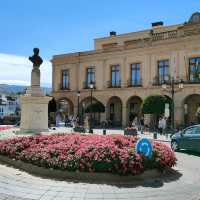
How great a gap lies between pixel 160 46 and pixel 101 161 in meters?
38.9

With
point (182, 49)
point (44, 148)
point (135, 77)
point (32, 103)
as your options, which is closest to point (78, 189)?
point (44, 148)

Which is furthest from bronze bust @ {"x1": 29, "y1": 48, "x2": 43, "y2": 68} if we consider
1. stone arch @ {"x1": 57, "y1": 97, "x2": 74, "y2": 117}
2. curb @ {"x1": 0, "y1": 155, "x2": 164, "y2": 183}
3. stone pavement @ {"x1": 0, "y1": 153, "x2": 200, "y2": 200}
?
stone arch @ {"x1": 57, "y1": 97, "x2": 74, "y2": 117}

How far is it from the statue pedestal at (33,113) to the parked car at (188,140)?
712 centimetres

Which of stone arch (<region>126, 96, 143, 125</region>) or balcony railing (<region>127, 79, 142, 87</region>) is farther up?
balcony railing (<region>127, 79, 142, 87</region>)

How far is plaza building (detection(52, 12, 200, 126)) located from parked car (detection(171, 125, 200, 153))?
23391 millimetres

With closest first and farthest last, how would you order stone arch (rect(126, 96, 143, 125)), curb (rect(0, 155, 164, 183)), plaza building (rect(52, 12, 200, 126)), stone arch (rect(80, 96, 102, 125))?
curb (rect(0, 155, 164, 183)), plaza building (rect(52, 12, 200, 126)), stone arch (rect(126, 96, 143, 125)), stone arch (rect(80, 96, 102, 125))

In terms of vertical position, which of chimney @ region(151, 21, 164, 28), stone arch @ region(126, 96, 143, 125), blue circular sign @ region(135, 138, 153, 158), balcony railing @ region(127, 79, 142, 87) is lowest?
blue circular sign @ region(135, 138, 153, 158)

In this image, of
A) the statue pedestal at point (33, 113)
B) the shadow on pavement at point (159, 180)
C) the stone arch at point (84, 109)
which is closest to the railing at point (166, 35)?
the stone arch at point (84, 109)

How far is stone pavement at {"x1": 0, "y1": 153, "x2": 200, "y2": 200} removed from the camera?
948 centimetres

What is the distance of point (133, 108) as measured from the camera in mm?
54125

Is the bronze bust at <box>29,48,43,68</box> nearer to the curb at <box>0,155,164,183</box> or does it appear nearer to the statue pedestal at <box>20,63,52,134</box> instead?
the statue pedestal at <box>20,63,52,134</box>

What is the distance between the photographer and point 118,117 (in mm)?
55812

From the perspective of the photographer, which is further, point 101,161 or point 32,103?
point 32,103

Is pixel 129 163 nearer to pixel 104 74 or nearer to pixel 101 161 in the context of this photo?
pixel 101 161
